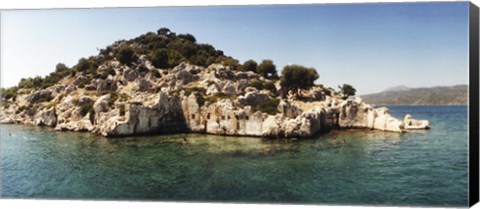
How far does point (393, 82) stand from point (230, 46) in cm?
694

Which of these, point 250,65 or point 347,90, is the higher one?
point 250,65

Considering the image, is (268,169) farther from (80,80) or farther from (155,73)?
(80,80)

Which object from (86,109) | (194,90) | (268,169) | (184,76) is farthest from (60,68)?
(268,169)

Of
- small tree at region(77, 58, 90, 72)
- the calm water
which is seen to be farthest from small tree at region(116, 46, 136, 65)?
the calm water

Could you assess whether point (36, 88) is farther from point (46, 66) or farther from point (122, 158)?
point (122, 158)

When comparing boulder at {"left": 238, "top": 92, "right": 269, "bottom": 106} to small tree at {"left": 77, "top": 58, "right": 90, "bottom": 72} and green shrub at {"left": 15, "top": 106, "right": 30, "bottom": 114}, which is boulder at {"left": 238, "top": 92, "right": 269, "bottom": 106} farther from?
green shrub at {"left": 15, "top": 106, "right": 30, "bottom": 114}

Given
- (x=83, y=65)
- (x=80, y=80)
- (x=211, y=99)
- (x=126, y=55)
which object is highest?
(x=126, y=55)

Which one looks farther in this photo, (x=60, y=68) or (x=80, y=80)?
(x=80, y=80)

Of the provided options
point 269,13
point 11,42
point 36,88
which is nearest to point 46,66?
point 11,42

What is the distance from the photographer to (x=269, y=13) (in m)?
18.5

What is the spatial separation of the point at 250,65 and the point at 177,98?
20.8 feet

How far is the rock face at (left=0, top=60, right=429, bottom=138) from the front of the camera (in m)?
23.9

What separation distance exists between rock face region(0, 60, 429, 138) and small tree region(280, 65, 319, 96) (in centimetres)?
104

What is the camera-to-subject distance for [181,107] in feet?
88.1
